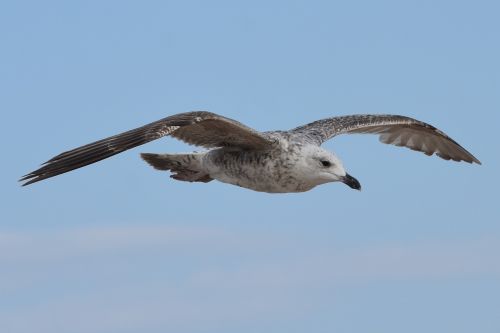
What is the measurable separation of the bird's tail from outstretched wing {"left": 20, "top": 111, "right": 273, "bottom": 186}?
1.09 meters

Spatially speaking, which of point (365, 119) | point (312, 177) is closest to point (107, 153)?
point (312, 177)

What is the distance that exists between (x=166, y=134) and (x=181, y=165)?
11.2 feet

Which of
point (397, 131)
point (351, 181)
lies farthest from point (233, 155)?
point (397, 131)

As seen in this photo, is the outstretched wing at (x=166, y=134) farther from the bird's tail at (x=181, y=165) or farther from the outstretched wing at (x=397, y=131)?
the outstretched wing at (x=397, y=131)

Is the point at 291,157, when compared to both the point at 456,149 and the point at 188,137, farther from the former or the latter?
the point at 456,149

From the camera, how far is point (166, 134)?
48.8ft

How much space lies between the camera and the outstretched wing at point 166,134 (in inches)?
571

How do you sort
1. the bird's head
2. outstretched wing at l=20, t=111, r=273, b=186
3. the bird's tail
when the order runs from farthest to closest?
the bird's tail, the bird's head, outstretched wing at l=20, t=111, r=273, b=186

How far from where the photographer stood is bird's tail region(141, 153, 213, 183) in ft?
58.5

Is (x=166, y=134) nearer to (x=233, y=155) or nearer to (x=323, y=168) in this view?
(x=233, y=155)

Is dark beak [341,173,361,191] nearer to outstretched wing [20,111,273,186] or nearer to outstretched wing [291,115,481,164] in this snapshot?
outstretched wing [20,111,273,186]

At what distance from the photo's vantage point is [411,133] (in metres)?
21.4

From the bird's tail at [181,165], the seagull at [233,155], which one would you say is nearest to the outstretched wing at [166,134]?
the seagull at [233,155]

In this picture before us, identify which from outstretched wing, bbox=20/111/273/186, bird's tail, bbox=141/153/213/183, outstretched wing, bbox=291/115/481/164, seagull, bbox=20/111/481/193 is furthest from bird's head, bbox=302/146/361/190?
bird's tail, bbox=141/153/213/183
